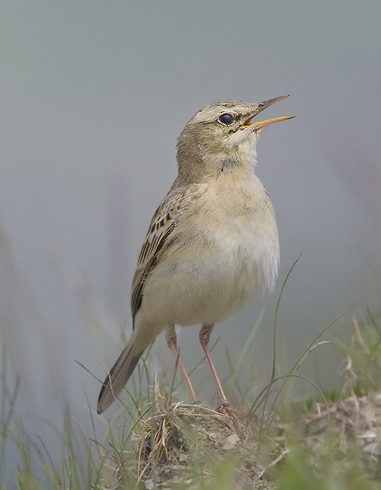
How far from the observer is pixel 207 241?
663cm

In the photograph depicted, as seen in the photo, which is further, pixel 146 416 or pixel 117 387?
pixel 117 387

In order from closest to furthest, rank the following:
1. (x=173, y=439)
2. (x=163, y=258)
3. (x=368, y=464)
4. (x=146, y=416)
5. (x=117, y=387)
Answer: (x=368, y=464) < (x=173, y=439) < (x=146, y=416) < (x=163, y=258) < (x=117, y=387)

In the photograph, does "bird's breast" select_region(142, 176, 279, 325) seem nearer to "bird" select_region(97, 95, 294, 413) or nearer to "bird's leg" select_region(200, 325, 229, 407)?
"bird" select_region(97, 95, 294, 413)

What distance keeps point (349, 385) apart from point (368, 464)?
49.4 inches

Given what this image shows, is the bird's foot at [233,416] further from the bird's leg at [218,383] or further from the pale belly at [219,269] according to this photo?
the pale belly at [219,269]

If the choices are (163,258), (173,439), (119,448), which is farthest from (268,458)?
(163,258)

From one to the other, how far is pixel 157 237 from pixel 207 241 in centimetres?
72

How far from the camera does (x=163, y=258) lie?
7.08 meters

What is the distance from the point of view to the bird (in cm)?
664

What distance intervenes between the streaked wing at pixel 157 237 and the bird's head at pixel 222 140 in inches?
10.7

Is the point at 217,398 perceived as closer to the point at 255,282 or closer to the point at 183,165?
the point at 255,282

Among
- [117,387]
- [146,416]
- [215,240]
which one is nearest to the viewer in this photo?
[146,416]

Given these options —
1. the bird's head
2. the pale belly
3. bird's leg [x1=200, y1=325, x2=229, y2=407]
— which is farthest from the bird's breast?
bird's leg [x1=200, y1=325, x2=229, y2=407]

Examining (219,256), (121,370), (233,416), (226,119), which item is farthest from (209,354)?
(226,119)
